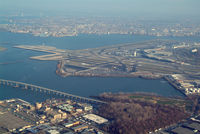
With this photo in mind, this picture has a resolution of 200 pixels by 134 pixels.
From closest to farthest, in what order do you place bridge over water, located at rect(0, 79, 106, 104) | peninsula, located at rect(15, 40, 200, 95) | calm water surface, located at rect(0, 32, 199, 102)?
bridge over water, located at rect(0, 79, 106, 104)
calm water surface, located at rect(0, 32, 199, 102)
peninsula, located at rect(15, 40, 200, 95)

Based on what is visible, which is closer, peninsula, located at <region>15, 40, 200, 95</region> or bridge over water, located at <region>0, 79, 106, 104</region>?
bridge over water, located at <region>0, 79, 106, 104</region>

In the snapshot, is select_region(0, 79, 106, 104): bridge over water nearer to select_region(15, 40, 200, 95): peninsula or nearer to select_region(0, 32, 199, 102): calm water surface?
select_region(0, 32, 199, 102): calm water surface

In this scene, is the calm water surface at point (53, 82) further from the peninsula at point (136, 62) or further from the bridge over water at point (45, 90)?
the peninsula at point (136, 62)

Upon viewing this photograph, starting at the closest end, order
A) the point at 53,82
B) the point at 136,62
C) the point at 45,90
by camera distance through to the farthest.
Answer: the point at 45,90
the point at 53,82
the point at 136,62

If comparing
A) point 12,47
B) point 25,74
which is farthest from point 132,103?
point 12,47

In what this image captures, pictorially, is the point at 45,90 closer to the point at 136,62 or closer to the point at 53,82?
the point at 53,82

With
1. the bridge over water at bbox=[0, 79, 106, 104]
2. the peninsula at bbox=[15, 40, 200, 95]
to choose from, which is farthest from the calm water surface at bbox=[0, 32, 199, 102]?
the peninsula at bbox=[15, 40, 200, 95]

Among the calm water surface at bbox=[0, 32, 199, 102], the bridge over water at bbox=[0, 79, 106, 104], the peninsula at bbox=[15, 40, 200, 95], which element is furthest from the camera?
the peninsula at bbox=[15, 40, 200, 95]

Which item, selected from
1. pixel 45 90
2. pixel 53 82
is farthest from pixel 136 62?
pixel 45 90

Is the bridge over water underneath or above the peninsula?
underneath

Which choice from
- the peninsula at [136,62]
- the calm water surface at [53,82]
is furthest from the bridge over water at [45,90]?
the peninsula at [136,62]

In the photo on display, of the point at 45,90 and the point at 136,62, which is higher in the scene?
the point at 136,62
